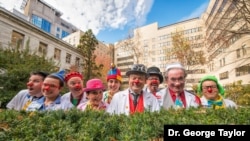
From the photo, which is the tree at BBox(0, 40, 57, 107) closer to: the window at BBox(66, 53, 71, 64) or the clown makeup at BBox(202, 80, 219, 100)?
the clown makeup at BBox(202, 80, 219, 100)

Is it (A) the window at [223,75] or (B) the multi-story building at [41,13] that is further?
(B) the multi-story building at [41,13]

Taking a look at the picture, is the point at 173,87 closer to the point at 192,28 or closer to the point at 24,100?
the point at 24,100

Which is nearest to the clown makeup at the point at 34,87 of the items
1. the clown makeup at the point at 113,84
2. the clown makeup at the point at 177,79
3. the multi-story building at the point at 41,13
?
the clown makeup at the point at 113,84

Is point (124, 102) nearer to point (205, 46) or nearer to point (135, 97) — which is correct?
point (135, 97)

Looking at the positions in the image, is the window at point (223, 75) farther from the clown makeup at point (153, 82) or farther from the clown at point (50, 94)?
the clown at point (50, 94)

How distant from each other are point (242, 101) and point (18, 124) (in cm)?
1864

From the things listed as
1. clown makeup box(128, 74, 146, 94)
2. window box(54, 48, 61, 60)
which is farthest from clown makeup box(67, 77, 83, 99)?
window box(54, 48, 61, 60)

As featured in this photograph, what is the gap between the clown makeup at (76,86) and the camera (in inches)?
159

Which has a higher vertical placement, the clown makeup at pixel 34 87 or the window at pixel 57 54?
the window at pixel 57 54

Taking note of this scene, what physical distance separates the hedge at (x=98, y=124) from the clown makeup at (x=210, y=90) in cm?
150

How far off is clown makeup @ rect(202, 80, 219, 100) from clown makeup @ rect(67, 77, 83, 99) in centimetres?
237

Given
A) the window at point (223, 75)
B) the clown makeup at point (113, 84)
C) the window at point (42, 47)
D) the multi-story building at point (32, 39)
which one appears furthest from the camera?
the window at point (223, 75)

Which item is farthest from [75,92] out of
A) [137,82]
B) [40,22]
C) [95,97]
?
[40,22]

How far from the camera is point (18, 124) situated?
1847 mm
